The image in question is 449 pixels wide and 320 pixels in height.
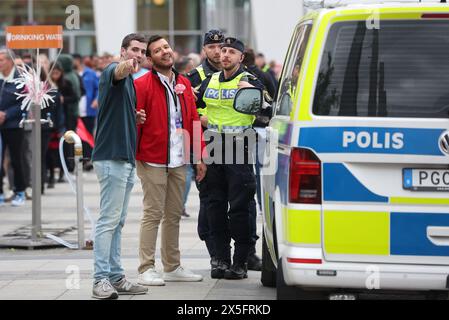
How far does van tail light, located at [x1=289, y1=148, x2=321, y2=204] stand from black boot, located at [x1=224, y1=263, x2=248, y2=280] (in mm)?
2998

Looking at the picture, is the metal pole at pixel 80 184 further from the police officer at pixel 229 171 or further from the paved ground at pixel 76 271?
the police officer at pixel 229 171

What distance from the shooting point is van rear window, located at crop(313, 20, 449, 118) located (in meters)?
6.11

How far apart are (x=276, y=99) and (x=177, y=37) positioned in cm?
3044

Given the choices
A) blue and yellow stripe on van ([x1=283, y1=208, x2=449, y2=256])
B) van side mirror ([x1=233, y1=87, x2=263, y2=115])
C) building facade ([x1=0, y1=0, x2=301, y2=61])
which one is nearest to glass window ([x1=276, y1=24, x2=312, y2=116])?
van side mirror ([x1=233, y1=87, x2=263, y2=115])

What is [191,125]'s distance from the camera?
349 inches

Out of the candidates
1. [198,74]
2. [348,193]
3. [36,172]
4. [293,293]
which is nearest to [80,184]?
[36,172]

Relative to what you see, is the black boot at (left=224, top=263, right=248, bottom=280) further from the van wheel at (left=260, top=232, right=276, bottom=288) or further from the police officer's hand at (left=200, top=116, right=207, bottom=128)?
the police officer's hand at (left=200, top=116, right=207, bottom=128)

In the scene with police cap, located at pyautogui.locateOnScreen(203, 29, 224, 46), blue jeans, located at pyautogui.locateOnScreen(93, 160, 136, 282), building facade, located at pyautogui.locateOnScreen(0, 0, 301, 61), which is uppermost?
building facade, located at pyautogui.locateOnScreen(0, 0, 301, 61)

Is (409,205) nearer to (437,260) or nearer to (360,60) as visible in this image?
(437,260)

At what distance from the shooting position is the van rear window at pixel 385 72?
241 inches

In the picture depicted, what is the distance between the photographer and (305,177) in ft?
20.1

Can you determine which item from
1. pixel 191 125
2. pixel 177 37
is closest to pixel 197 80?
pixel 191 125

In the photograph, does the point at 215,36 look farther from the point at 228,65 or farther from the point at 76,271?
the point at 76,271

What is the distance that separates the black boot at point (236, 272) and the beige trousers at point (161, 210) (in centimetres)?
43
